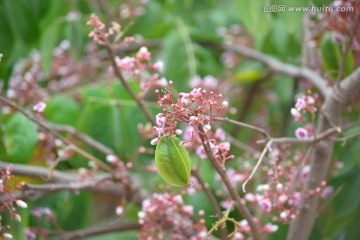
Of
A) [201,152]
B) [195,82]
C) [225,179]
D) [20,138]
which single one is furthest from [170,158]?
[195,82]

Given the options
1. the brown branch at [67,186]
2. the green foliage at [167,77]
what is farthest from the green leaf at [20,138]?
the brown branch at [67,186]

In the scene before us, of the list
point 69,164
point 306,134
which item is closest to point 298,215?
point 306,134

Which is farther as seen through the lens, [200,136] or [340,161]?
[340,161]

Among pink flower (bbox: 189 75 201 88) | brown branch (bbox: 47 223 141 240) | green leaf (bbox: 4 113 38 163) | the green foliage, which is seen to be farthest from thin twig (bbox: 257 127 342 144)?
green leaf (bbox: 4 113 38 163)

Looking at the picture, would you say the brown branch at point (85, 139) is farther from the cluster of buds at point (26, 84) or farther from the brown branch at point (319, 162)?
the brown branch at point (319, 162)

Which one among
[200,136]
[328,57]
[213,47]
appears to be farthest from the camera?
[213,47]

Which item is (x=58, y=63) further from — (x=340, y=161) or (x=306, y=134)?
(x=306, y=134)
